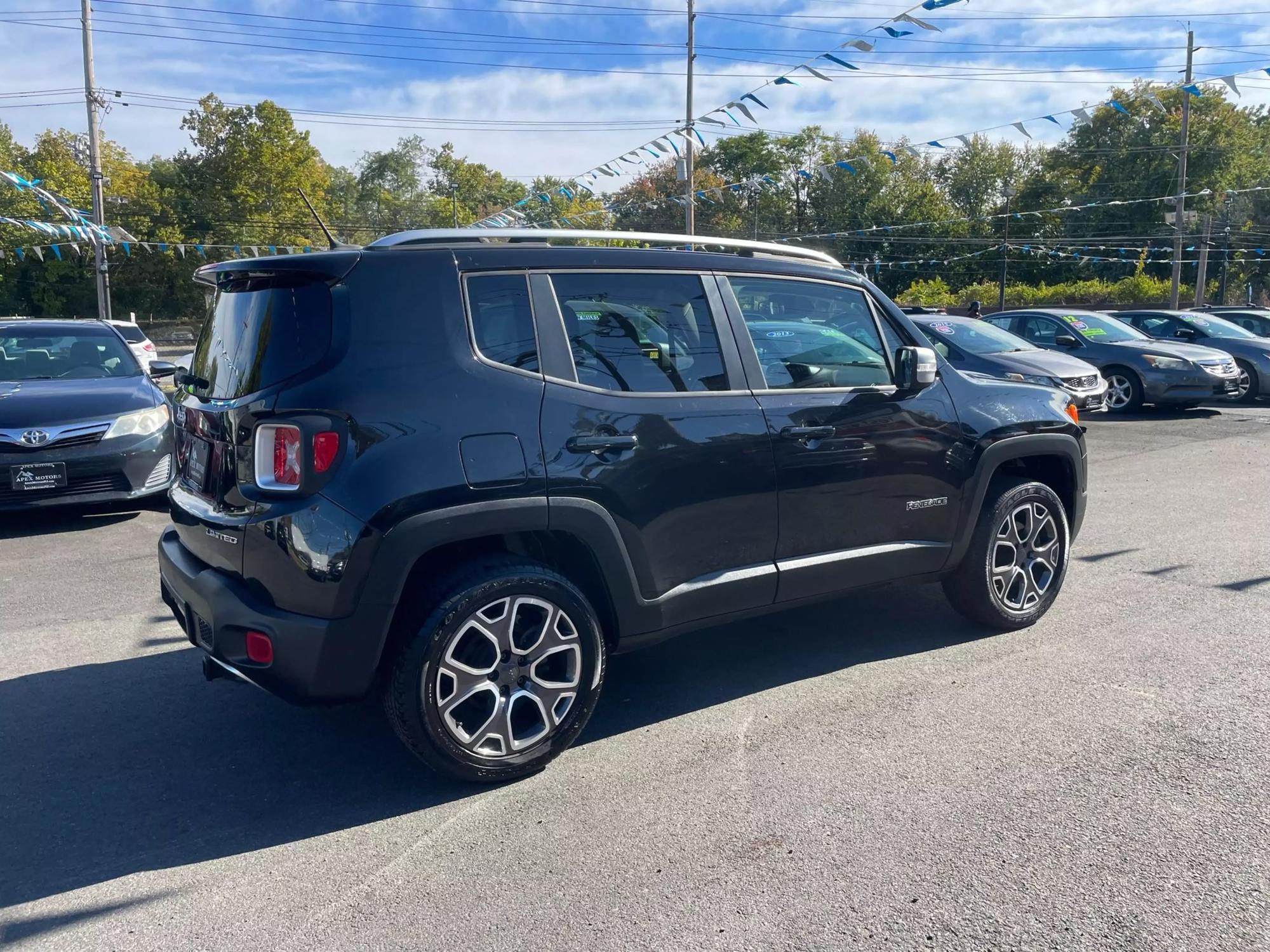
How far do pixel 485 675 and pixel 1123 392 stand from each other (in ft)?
47.4

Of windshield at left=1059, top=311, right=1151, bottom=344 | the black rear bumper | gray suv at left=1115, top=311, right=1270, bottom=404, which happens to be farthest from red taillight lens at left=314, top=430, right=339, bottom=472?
gray suv at left=1115, top=311, right=1270, bottom=404

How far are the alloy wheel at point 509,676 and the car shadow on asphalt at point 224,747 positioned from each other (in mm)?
255

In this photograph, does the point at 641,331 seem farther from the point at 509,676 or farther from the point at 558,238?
the point at 509,676

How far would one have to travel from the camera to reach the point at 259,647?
132 inches

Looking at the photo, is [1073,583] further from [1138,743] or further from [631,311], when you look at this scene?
[631,311]

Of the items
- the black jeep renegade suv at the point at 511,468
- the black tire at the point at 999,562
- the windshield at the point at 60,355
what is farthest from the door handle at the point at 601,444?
the windshield at the point at 60,355

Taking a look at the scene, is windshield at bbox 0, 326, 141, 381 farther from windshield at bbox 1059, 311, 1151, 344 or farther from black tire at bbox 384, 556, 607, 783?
windshield at bbox 1059, 311, 1151, 344

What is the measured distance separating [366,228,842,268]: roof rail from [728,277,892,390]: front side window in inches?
6.6

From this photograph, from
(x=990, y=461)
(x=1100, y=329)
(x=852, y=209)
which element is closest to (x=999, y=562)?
(x=990, y=461)

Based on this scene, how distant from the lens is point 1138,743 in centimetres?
382

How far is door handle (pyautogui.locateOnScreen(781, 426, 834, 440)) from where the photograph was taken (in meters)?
4.22

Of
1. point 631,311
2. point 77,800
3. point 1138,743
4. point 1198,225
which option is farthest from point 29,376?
point 1198,225

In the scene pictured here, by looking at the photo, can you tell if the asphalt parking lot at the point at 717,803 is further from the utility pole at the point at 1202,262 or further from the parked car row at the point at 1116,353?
the utility pole at the point at 1202,262

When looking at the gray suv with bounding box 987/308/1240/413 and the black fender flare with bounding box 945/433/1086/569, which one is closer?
the black fender flare with bounding box 945/433/1086/569
